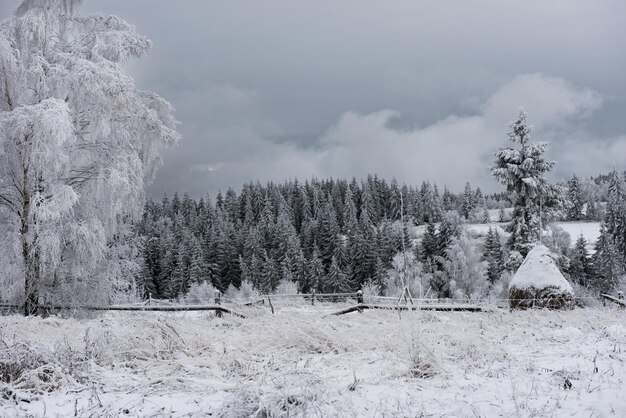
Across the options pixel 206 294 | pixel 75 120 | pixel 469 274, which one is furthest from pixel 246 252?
pixel 75 120

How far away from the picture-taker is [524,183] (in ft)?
79.8

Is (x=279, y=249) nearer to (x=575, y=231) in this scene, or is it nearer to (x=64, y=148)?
(x=575, y=231)

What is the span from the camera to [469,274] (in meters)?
49.8

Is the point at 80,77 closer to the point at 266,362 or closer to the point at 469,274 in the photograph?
the point at 266,362

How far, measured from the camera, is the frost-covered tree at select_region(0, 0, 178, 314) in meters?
10.6

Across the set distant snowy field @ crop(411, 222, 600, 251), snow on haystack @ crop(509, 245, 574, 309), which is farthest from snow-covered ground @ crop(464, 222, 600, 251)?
snow on haystack @ crop(509, 245, 574, 309)

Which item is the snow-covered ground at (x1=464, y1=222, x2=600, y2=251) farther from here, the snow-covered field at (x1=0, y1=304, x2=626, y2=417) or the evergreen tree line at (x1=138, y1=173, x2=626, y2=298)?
the snow-covered field at (x1=0, y1=304, x2=626, y2=417)

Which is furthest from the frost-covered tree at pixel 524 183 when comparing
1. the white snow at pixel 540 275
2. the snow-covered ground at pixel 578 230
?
the snow-covered ground at pixel 578 230

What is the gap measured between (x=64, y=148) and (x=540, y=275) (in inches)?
536

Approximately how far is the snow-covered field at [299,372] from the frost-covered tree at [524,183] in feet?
60.3

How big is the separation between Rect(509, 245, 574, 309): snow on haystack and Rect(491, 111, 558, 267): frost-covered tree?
1085 cm

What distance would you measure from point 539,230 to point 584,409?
22.1 metres

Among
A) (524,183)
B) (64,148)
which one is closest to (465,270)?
(524,183)

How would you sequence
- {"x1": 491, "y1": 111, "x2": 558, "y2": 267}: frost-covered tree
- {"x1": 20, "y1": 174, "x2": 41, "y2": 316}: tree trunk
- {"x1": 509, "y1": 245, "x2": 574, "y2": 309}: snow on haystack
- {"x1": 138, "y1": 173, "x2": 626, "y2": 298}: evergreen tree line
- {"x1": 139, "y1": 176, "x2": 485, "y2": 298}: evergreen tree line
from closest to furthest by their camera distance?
{"x1": 20, "y1": 174, "x2": 41, "y2": 316}: tree trunk
{"x1": 509, "y1": 245, "x2": 574, "y2": 309}: snow on haystack
{"x1": 491, "y1": 111, "x2": 558, "y2": 267}: frost-covered tree
{"x1": 138, "y1": 173, "x2": 626, "y2": 298}: evergreen tree line
{"x1": 139, "y1": 176, "x2": 485, "y2": 298}: evergreen tree line
